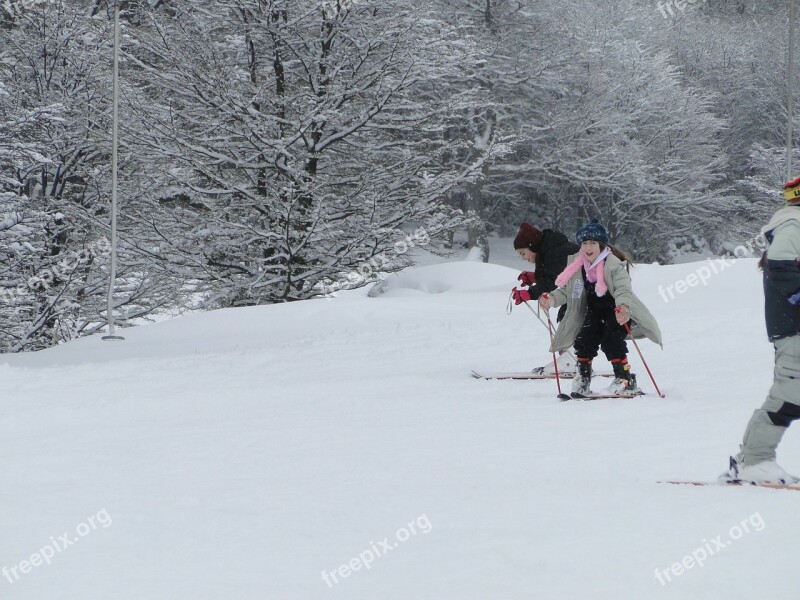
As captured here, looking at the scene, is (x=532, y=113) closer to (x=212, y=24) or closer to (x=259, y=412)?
(x=212, y=24)

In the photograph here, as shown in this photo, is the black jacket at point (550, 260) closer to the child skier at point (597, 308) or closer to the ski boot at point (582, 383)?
the child skier at point (597, 308)

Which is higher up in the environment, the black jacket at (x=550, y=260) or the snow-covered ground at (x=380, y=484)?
the black jacket at (x=550, y=260)

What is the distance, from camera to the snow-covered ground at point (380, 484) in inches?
132

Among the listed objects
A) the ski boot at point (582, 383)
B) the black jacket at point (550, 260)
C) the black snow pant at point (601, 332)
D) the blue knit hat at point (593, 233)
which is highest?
the blue knit hat at point (593, 233)

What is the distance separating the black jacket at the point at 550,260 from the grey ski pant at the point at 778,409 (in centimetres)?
393

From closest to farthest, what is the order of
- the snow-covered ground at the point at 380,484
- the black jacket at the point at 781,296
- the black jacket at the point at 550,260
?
the snow-covered ground at the point at 380,484, the black jacket at the point at 781,296, the black jacket at the point at 550,260

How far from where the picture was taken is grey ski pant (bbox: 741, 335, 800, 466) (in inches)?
162

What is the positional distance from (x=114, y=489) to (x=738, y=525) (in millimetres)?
3071

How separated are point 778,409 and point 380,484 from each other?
6.50ft

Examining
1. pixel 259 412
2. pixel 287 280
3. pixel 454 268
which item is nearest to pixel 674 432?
pixel 259 412

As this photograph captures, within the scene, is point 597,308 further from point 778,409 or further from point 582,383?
point 778,409

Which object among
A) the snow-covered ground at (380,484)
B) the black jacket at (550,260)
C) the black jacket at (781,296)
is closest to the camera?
the snow-covered ground at (380,484)

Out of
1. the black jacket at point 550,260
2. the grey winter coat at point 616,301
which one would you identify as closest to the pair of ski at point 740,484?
the grey winter coat at point 616,301

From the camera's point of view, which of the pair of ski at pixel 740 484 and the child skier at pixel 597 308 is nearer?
the pair of ski at pixel 740 484
